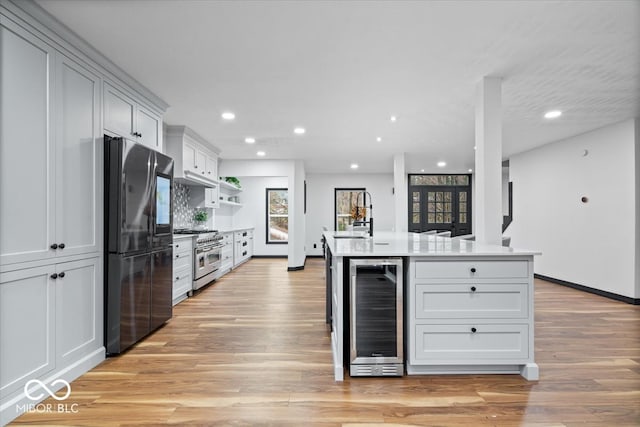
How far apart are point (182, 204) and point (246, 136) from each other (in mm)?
1614

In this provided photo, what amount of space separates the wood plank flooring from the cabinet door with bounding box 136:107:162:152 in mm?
1920

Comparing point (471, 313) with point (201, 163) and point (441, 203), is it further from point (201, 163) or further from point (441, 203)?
point (441, 203)

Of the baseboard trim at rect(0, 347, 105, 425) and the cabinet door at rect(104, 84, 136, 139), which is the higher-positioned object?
the cabinet door at rect(104, 84, 136, 139)

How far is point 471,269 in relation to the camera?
2.38 meters

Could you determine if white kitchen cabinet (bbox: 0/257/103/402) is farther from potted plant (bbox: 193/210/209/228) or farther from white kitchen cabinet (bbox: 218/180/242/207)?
white kitchen cabinet (bbox: 218/180/242/207)

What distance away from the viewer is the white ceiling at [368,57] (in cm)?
210

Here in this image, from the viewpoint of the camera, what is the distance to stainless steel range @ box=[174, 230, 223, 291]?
4.95m

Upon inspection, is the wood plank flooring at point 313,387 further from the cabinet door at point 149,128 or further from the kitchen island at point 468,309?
the cabinet door at point 149,128

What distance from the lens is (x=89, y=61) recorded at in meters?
2.55

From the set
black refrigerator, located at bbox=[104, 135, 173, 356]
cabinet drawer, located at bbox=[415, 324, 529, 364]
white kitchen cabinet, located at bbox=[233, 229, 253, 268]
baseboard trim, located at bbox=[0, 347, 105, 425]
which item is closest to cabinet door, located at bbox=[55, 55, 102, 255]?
black refrigerator, located at bbox=[104, 135, 173, 356]

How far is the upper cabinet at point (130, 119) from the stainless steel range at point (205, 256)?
5.94 feet

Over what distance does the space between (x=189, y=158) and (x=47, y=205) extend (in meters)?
3.07

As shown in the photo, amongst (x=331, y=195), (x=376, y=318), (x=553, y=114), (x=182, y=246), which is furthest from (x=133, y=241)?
(x=331, y=195)

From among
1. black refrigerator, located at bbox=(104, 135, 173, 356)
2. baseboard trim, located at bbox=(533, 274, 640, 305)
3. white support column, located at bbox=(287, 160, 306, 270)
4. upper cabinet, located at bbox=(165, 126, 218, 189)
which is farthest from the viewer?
white support column, located at bbox=(287, 160, 306, 270)
